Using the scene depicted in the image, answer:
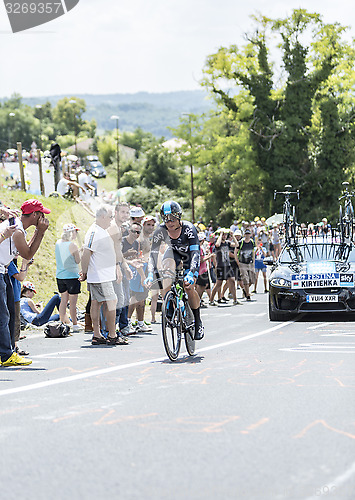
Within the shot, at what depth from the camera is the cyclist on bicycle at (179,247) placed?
33.0ft

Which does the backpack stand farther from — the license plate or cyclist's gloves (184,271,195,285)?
the license plate

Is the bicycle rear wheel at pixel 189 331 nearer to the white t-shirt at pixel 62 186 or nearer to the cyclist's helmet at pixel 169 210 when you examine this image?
the cyclist's helmet at pixel 169 210

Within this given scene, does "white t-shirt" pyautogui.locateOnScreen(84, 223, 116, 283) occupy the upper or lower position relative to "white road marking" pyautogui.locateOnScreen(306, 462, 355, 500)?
A: upper

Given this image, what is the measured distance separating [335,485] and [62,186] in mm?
23989

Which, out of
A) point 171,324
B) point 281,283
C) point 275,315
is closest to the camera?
point 171,324

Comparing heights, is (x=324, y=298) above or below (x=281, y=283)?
below

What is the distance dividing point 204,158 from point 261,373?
194 feet

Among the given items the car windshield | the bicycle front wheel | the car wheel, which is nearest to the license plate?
the car wheel

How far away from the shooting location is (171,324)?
32.0 feet

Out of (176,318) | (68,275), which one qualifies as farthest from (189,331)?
(68,275)

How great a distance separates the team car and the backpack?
4006 millimetres

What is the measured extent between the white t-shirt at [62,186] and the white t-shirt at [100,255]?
16.1 m

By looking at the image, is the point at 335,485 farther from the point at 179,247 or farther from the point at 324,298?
the point at 324,298

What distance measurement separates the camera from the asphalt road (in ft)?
15.6
